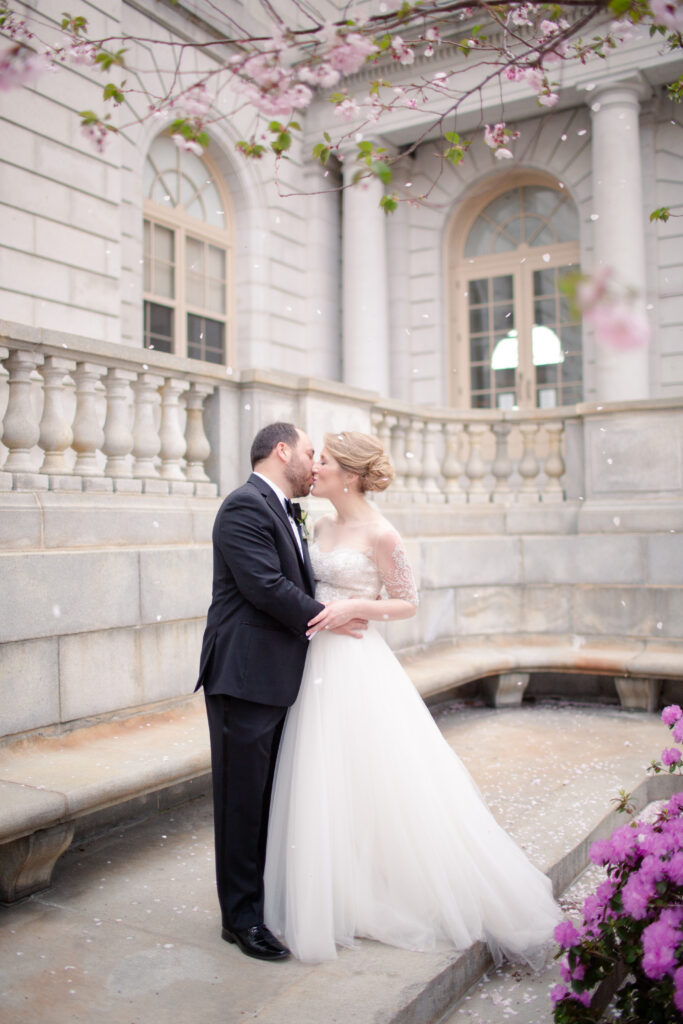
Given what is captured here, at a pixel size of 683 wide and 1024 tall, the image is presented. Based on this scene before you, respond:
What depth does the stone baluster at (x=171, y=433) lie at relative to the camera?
19.8ft

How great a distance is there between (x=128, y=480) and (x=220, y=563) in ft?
7.88

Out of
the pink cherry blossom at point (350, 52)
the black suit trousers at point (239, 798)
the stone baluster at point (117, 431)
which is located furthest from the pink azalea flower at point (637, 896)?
the stone baluster at point (117, 431)

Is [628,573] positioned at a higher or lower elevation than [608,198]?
lower

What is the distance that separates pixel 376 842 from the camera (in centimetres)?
346

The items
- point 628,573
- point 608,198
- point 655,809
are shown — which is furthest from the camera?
point 608,198

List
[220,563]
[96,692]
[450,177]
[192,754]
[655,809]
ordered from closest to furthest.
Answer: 1. [220,563]
2. [192,754]
3. [96,692]
4. [655,809]
5. [450,177]

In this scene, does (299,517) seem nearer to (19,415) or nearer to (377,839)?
(377,839)

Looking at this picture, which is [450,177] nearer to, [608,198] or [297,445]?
[608,198]

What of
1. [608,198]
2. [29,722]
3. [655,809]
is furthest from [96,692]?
[608,198]

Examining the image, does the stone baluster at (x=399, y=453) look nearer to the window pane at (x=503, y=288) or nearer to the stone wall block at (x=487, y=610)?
the stone wall block at (x=487, y=610)

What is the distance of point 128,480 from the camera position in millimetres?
5699

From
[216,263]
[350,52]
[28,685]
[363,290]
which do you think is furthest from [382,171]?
[363,290]

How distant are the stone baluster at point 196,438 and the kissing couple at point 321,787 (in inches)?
104

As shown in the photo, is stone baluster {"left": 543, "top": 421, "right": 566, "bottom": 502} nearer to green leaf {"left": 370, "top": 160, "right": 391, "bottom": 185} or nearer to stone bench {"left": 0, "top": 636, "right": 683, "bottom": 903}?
stone bench {"left": 0, "top": 636, "right": 683, "bottom": 903}
